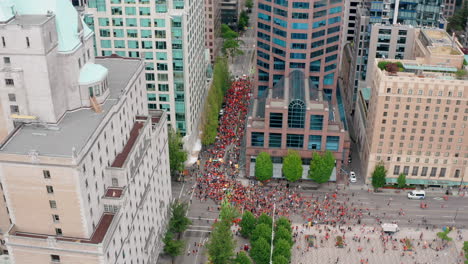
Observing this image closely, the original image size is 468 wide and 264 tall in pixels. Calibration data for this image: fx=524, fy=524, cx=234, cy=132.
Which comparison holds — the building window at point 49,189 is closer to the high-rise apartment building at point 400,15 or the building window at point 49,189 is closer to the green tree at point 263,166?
the green tree at point 263,166

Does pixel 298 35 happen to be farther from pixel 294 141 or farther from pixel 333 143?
pixel 333 143

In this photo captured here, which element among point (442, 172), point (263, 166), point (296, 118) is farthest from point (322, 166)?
point (442, 172)

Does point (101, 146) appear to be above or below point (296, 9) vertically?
below

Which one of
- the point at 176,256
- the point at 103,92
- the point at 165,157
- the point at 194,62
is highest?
the point at 103,92

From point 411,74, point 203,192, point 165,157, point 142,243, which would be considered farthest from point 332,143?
point 142,243

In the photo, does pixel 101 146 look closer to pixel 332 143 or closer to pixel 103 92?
pixel 103 92

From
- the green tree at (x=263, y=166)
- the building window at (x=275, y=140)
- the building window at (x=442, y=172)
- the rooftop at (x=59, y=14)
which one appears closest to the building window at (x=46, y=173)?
the rooftop at (x=59, y=14)
